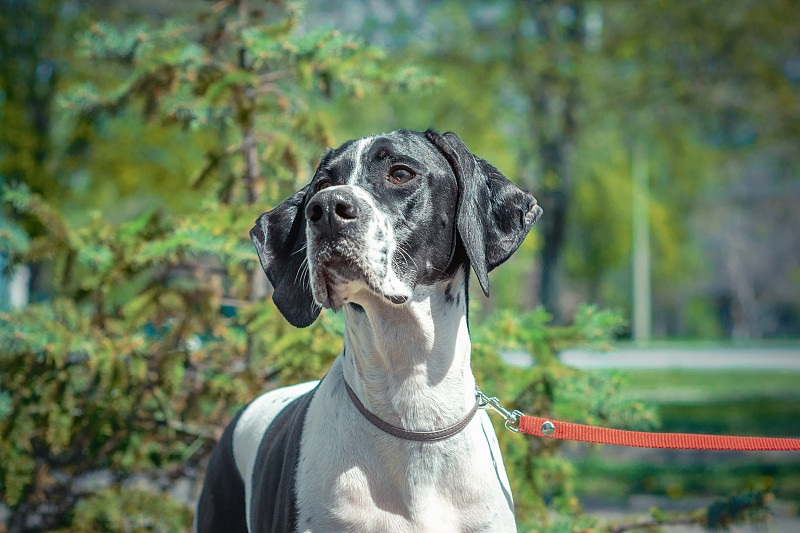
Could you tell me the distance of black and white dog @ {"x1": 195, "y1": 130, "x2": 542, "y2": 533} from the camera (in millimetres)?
2393

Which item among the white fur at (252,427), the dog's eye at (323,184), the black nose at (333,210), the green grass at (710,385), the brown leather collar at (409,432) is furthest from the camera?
the green grass at (710,385)

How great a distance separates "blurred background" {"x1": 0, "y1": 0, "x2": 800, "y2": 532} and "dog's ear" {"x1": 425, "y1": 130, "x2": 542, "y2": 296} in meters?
1.52

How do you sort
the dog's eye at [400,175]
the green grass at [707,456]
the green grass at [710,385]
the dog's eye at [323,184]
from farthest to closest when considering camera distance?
the green grass at [710,385]
the green grass at [707,456]
the dog's eye at [323,184]
the dog's eye at [400,175]

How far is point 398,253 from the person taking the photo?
8.14 feet

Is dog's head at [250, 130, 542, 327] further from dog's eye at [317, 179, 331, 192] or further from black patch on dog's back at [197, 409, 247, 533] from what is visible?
black patch on dog's back at [197, 409, 247, 533]

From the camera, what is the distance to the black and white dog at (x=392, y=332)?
7.85 feet

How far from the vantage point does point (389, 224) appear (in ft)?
8.13

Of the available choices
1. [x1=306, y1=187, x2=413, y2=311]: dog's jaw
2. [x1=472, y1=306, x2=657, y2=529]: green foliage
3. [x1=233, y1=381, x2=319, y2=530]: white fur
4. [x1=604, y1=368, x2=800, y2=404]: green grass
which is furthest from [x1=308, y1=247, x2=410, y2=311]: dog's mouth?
[x1=604, y1=368, x2=800, y2=404]: green grass

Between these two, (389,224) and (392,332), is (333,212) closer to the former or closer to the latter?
(389,224)

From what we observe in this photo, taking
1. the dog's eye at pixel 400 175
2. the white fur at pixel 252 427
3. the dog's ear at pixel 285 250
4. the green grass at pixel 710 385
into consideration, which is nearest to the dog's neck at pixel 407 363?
the dog's ear at pixel 285 250

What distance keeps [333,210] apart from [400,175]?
0.39 metres

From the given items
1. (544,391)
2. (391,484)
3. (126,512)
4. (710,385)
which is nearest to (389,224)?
(391,484)

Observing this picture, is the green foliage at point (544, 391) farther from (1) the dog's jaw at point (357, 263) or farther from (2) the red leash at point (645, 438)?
(1) the dog's jaw at point (357, 263)

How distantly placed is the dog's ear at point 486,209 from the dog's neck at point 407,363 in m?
0.23
